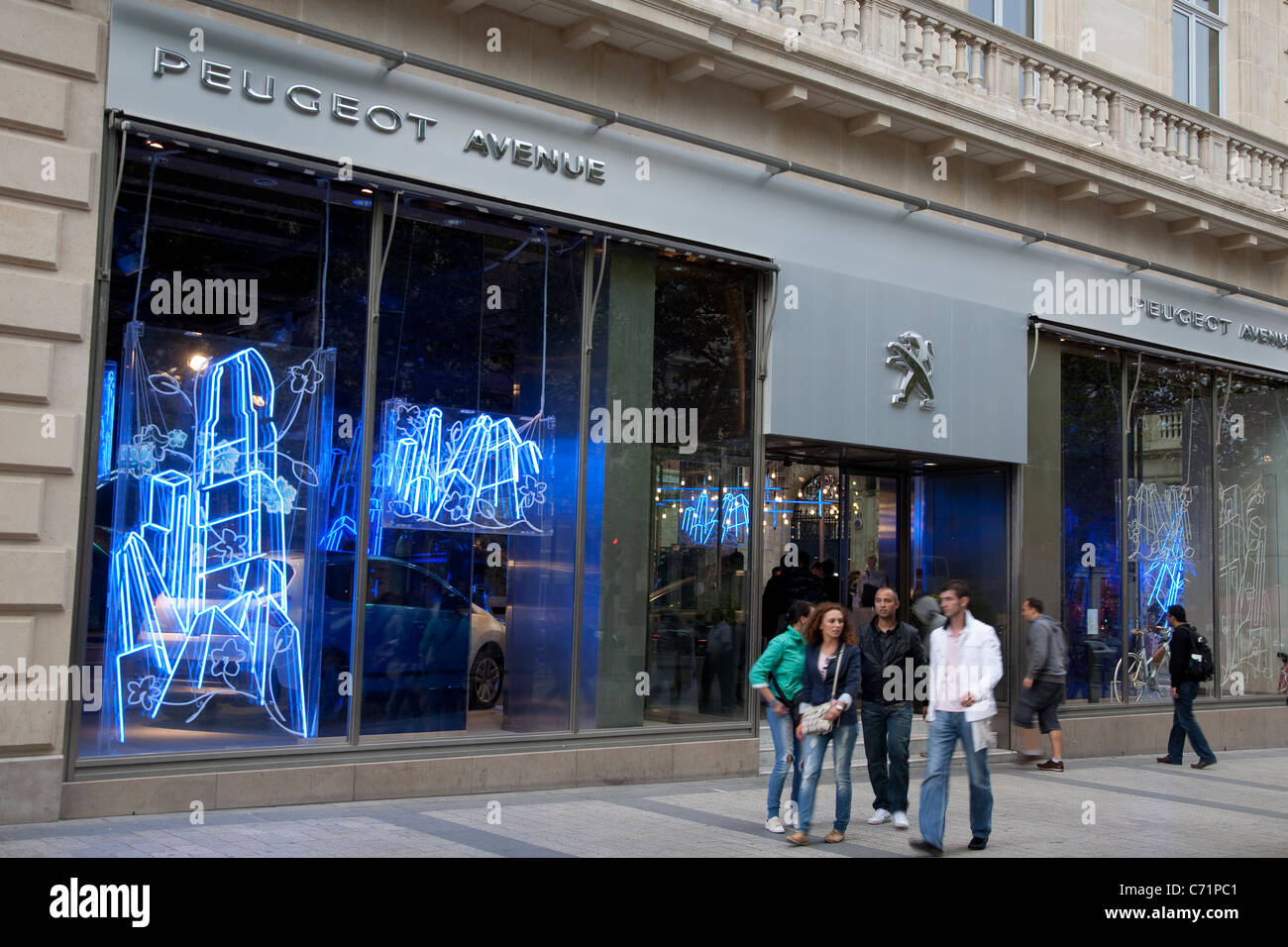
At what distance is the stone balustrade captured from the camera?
41.6 ft

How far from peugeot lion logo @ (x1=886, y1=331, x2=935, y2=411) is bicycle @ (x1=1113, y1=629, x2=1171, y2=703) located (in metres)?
4.74

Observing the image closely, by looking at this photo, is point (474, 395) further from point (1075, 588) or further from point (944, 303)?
point (1075, 588)

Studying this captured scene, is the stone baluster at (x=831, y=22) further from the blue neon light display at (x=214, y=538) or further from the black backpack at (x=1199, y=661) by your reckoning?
the black backpack at (x=1199, y=661)

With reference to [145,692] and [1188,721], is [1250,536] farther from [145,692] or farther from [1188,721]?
[145,692]

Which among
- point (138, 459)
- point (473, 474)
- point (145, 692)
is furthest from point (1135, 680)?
point (138, 459)

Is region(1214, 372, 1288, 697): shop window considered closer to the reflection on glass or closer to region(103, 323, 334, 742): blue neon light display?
the reflection on glass

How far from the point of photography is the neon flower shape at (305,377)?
9.73 metres

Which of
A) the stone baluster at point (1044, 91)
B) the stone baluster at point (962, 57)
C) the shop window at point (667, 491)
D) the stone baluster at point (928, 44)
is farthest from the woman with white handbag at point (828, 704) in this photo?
the stone baluster at point (1044, 91)

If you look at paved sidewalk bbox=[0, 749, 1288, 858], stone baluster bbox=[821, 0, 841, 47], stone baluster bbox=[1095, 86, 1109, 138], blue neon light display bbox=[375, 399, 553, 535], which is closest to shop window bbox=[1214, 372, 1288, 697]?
stone baluster bbox=[1095, 86, 1109, 138]

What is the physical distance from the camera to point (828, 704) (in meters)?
8.76

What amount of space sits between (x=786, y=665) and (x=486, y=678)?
2.88 metres

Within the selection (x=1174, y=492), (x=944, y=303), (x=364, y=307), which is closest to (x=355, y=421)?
(x=364, y=307)

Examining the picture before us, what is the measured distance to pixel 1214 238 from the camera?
55.5ft

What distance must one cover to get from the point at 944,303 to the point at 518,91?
5.59m
